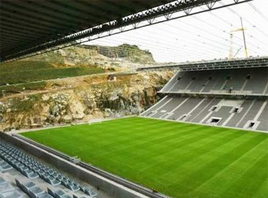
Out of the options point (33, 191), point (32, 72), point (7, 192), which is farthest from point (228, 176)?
point (32, 72)

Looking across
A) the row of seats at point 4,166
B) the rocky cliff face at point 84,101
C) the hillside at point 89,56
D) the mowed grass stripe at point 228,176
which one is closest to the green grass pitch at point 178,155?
the mowed grass stripe at point 228,176

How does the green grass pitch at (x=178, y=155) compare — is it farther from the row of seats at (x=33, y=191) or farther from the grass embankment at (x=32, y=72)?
the grass embankment at (x=32, y=72)

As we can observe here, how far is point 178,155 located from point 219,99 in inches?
800

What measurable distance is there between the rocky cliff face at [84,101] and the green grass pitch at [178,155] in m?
4.39

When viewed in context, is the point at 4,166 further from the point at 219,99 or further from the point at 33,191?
the point at 219,99

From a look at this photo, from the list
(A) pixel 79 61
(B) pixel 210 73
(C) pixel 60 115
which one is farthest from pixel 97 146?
(A) pixel 79 61

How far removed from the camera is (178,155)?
18062 millimetres

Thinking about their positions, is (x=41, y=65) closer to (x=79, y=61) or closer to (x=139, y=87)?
(x=79, y=61)

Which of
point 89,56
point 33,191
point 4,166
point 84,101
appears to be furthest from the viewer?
point 89,56

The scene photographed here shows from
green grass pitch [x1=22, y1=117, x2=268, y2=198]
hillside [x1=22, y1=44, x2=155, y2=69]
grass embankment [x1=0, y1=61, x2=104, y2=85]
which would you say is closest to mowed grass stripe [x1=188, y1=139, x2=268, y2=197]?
green grass pitch [x1=22, y1=117, x2=268, y2=198]

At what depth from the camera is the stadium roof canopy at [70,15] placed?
1144cm

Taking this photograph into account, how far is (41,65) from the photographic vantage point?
5006cm

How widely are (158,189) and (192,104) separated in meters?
25.6

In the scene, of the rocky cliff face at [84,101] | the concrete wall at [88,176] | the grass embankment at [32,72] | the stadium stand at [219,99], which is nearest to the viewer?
the concrete wall at [88,176]
